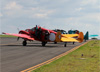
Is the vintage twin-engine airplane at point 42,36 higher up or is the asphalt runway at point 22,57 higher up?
the vintage twin-engine airplane at point 42,36

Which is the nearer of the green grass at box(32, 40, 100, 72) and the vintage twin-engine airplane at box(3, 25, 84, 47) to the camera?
the green grass at box(32, 40, 100, 72)

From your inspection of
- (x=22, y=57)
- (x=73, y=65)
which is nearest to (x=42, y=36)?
(x=22, y=57)

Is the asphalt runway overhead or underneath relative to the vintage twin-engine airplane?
underneath

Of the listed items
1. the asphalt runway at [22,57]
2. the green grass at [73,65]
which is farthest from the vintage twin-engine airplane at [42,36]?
the green grass at [73,65]

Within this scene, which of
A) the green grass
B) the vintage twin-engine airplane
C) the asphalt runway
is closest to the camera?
the green grass

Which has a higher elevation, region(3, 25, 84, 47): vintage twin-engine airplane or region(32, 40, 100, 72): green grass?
region(3, 25, 84, 47): vintage twin-engine airplane

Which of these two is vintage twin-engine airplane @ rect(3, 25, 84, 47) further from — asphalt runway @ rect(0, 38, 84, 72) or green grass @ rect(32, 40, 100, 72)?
green grass @ rect(32, 40, 100, 72)

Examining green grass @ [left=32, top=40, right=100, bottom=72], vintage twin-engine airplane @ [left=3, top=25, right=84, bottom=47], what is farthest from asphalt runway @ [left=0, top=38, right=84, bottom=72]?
vintage twin-engine airplane @ [left=3, top=25, right=84, bottom=47]

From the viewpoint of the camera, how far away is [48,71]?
30.9 ft

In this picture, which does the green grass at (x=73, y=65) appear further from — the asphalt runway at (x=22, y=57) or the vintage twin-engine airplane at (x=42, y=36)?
the vintage twin-engine airplane at (x=42, y=36)

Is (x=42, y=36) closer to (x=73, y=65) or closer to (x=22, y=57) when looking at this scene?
(x=22, y=57)

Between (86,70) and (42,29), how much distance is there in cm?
2358

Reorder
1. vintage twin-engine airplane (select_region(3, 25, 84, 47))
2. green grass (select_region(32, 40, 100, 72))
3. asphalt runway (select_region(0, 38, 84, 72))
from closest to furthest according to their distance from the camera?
green grass (select_region(32, 40, 100, 72)) < asphalt runway (select_region(0, 38, 84, 72)) < vintage twin-engine airplane (select_region(3, 25, 84, 47))

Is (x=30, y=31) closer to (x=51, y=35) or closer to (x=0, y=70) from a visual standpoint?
(x=51, y=35)
